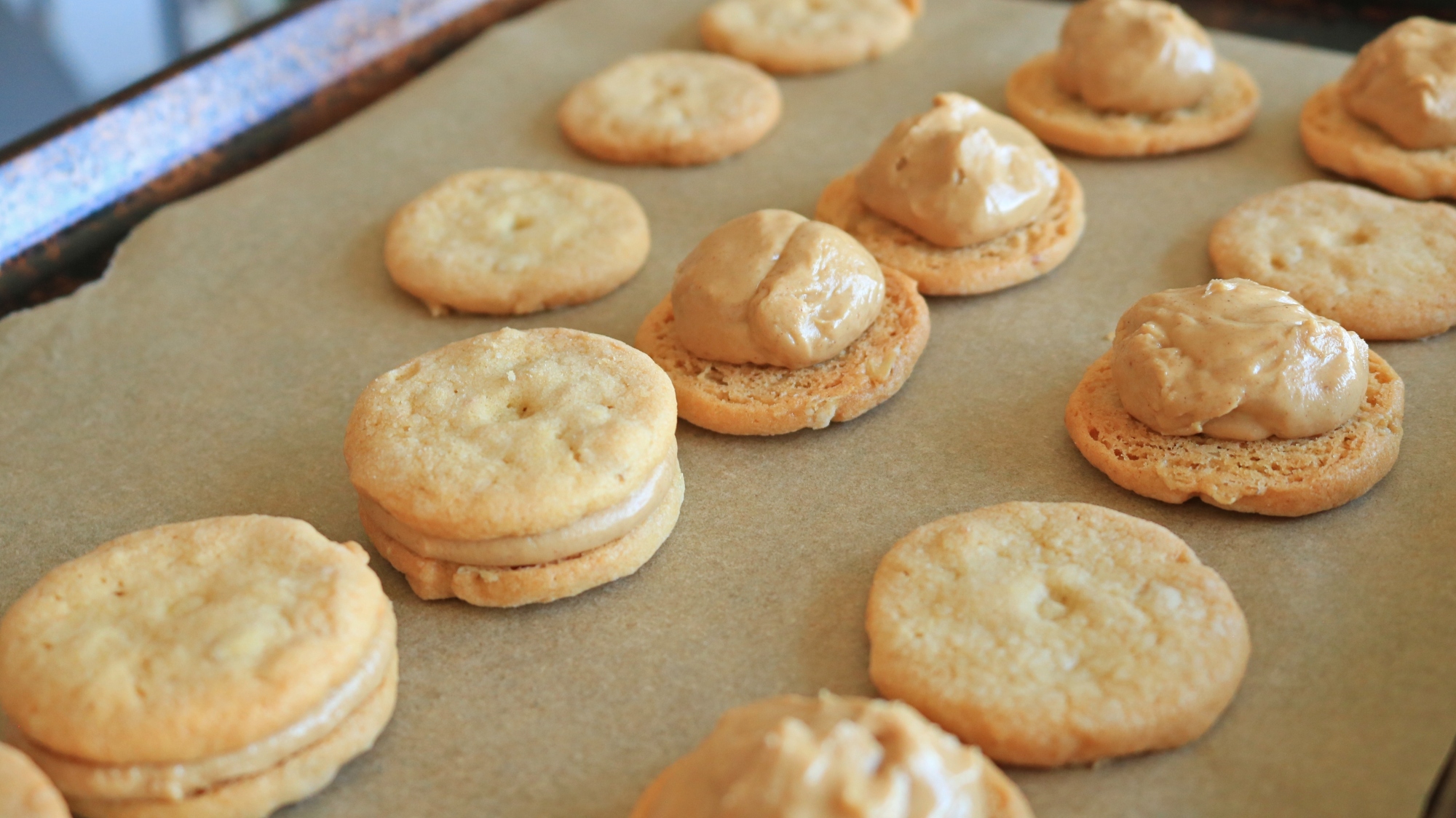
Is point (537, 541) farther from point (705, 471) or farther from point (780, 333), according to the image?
point (780, 333)

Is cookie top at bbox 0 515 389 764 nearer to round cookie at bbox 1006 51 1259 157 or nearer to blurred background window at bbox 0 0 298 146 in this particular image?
blurred background window at bbox 0 0 298 146

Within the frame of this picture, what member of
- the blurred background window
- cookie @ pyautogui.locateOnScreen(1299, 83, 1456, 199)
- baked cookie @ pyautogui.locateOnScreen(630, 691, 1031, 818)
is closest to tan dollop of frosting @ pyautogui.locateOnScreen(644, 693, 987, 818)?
baked cookie @ pyautogui.locateOnScreen(630, 691, 1031, 818)

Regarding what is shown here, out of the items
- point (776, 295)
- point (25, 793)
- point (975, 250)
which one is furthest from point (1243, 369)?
point (25, 793)

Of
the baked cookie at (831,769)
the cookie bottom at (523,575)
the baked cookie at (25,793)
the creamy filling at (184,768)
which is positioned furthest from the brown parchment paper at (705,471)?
the baked cookie at (25,793)

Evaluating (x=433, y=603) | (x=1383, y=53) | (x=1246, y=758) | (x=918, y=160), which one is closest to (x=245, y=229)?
(x=433, y=603)

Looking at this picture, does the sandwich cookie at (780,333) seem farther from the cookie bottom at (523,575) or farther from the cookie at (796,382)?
the cookie bottom at (523,575)

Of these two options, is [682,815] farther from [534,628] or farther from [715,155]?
[715,155]
